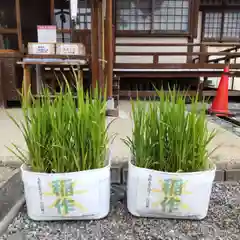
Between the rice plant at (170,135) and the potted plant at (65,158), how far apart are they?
0.17 metres

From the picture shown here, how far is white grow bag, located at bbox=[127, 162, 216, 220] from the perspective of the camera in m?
1.01

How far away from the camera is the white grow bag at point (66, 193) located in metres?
0.99

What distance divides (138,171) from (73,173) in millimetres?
268

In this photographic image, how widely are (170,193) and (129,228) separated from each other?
0.74ft

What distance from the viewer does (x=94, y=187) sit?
1.01 metres

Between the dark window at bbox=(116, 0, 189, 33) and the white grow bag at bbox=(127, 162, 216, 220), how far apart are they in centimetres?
480

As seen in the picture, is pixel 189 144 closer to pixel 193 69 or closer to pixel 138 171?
pixel 138 171

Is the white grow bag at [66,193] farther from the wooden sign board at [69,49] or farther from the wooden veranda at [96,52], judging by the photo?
the wooden sign board at [69,49]

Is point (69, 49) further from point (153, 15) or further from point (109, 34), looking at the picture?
point (153, 15)

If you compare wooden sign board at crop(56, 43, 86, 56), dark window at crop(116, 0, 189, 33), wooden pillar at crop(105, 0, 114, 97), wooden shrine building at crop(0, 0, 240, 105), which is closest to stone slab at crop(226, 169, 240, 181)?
wooden pillar at crop(105, 0, 114, 97)

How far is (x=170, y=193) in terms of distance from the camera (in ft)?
3.37

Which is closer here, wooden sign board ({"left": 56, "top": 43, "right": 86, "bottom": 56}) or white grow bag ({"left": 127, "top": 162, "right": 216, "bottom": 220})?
white grow bag ({"left": 127, "top": 162, "right": 216, "bottom": 220})

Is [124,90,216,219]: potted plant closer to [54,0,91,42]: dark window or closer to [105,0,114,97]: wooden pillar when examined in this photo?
[105,0,114,97]: wooden pillar

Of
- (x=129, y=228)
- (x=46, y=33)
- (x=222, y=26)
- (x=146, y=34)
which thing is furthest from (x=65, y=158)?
(x=222, y=26)
